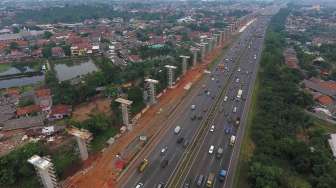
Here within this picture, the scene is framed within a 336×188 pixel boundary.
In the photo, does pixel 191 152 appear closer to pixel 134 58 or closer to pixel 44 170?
pixel 44 170

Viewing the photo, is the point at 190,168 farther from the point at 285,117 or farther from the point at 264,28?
the point at 264,28

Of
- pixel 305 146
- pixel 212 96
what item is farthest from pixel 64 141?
pixel 305 146

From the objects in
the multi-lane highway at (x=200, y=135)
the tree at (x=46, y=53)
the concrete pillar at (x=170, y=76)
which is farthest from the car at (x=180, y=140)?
the tree at (x=46, y=53)

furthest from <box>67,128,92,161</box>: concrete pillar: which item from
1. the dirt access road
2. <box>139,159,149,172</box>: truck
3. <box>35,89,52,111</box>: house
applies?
<box>35,89,52,111</box>: house

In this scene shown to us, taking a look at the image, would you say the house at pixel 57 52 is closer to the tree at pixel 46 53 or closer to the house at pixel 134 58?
the tree at pixel 46 53

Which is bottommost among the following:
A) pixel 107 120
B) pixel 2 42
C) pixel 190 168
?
pixel 190 168

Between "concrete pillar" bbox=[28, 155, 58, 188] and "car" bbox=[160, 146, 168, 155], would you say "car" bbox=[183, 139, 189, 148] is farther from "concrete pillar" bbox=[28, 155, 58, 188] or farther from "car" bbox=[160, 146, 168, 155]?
"concrete pillar" bbox=[28, 155, 58, 188]

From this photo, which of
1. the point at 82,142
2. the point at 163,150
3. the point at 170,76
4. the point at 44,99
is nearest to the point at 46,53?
the point at 44,99
